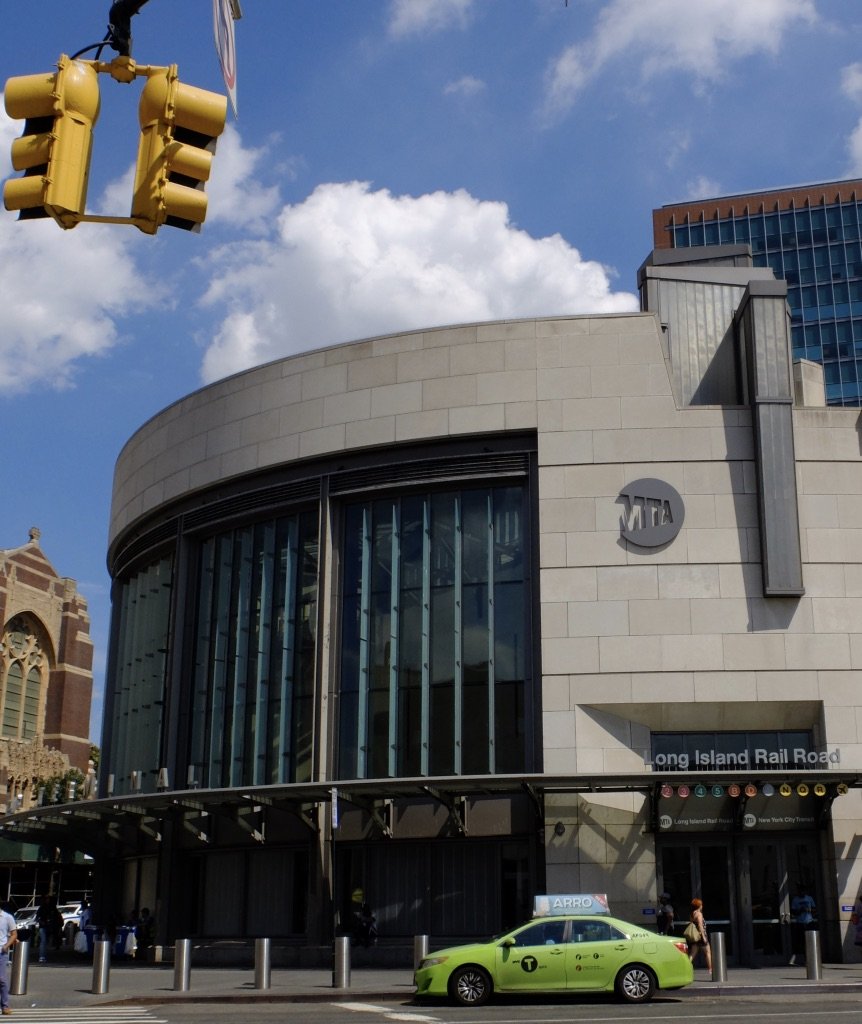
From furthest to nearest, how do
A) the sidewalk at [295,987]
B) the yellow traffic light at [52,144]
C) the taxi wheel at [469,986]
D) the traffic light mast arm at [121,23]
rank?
the sidewalk at [295,987] → the taxi wheel at [469,986] → the traffic light mast arm at [121,23] → the yellow traffic light at [52,144]

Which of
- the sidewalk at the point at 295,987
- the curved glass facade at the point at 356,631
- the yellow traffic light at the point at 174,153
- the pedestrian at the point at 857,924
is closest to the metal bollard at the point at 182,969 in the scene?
the sidewalk at the point at 295,987

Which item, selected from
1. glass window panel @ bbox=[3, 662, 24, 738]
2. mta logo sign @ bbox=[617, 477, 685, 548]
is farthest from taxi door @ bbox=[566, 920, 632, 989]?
glass window panel @ bbox=[3, 662, 24, 738]

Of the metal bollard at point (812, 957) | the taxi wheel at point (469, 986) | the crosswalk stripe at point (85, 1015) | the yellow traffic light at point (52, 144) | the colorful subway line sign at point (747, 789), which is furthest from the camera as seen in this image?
the colorful subway line sign at point (747, 789)

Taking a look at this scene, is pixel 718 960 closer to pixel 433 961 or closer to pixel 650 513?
pixel 433 961

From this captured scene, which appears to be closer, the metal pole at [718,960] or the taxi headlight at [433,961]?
the taxi headlight at [433,961]

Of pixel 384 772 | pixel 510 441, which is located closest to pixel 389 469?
pixel 510 441

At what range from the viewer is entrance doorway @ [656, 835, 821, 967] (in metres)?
26.9

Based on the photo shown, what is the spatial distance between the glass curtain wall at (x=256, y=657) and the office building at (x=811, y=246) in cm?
8300

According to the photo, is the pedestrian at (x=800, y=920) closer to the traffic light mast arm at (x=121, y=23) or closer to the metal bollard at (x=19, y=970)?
the metal bollard at (x=19, y=970)

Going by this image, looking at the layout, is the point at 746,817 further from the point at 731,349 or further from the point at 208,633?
the point at 208,633

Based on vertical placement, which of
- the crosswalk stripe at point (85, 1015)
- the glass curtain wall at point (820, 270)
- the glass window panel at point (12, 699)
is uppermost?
the glass curtain wall at point (820, 270)

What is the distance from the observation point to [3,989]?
18.6m

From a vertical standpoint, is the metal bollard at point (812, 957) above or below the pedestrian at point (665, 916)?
below

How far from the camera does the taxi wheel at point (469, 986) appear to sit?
19938 mm
